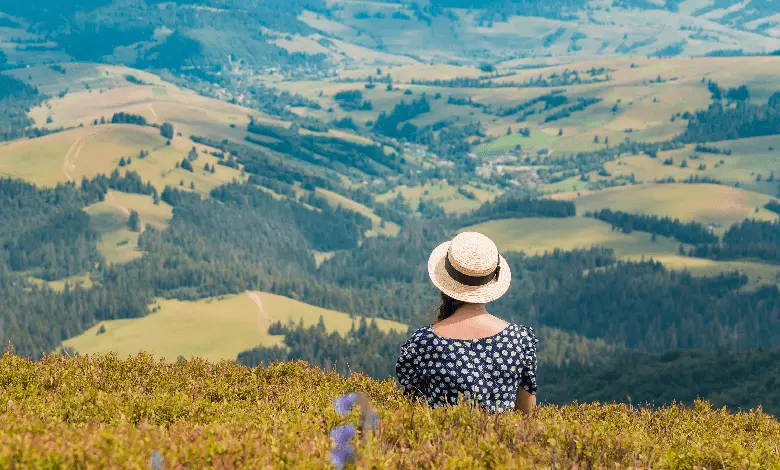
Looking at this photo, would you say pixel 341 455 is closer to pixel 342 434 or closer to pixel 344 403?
pixel 342 434

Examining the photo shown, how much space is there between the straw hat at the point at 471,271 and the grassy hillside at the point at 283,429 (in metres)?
2.60

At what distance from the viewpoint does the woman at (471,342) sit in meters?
20.3

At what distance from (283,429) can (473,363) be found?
476 cm

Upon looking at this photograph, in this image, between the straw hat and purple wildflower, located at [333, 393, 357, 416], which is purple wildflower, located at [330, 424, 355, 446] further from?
the straw hat

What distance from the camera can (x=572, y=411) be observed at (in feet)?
90.5

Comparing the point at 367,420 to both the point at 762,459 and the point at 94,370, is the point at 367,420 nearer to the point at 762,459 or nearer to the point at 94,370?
the point at 762,459

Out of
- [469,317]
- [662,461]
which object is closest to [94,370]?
[469,317]

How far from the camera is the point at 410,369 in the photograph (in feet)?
68.9

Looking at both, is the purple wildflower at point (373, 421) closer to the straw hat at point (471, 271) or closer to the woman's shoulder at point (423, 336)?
the woman's shoulder at point (423, 336)

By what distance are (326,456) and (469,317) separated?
6.25m

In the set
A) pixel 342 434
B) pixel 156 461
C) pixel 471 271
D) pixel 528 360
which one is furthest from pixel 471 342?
pixel 156 461

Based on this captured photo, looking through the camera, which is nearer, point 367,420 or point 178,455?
point 178,455

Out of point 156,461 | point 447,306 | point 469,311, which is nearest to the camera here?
point 156,461

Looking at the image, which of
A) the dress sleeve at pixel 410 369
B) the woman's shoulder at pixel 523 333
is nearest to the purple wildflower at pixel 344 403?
the dress sleeve at pixel 410 369
